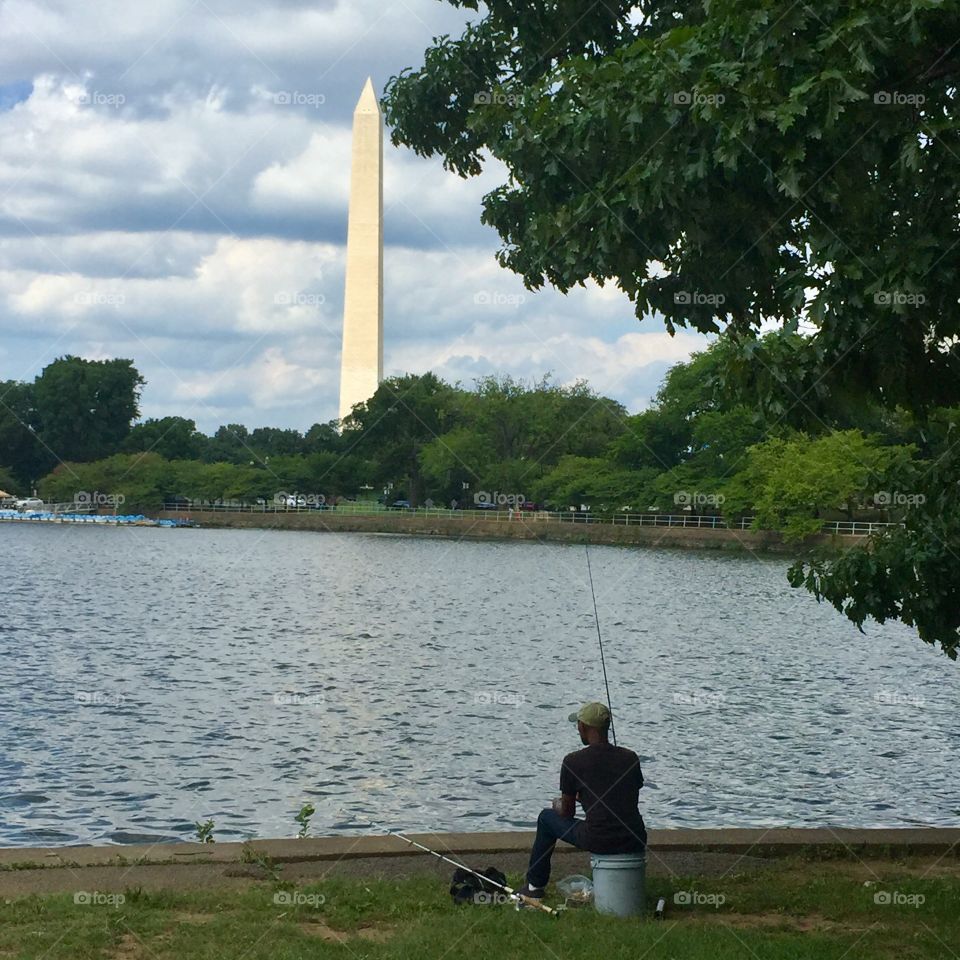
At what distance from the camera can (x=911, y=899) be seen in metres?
9.55

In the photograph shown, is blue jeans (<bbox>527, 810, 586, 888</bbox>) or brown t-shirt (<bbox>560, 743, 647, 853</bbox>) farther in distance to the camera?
blue jeans (<bbox>527, 810, 586, 888</bbox>)

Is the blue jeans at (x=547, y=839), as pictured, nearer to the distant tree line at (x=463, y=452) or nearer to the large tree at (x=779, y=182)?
the large tree at (x=779, y=182)

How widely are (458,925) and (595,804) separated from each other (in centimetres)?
123

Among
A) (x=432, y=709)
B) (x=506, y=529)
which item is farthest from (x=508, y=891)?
(x=506, y=529)

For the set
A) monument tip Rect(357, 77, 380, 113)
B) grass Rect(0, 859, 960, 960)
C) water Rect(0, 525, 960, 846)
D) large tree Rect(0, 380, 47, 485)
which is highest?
monument tip Rect(357, 77, 380, 113)

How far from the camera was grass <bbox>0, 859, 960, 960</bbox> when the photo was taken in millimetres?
8016

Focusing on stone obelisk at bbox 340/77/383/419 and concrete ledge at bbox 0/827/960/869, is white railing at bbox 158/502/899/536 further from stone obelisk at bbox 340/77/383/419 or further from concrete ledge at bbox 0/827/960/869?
concrete ledge at bbox 0/827/960/869

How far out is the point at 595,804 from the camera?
9188mm

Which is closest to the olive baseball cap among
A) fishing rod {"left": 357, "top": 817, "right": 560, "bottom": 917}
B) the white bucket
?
the white bucket

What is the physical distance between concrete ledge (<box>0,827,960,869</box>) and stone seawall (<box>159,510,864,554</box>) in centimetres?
6891

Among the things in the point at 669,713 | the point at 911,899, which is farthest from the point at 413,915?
the point at 669,713

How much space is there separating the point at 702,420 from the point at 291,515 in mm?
48681

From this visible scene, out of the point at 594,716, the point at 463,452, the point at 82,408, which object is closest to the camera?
the point at 594,716

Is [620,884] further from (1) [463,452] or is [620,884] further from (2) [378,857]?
(1) [463,452]
